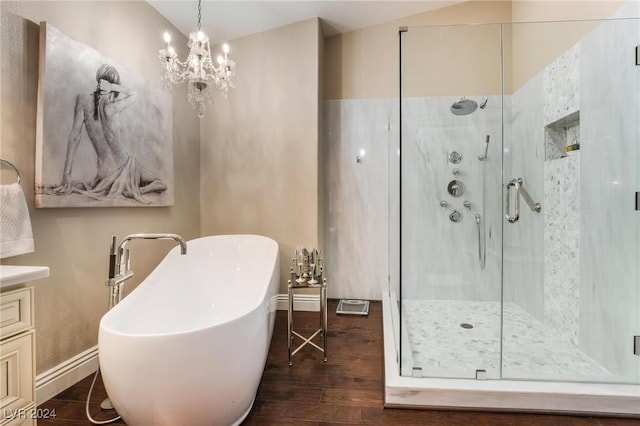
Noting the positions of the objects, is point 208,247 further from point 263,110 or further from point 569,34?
point 569,34

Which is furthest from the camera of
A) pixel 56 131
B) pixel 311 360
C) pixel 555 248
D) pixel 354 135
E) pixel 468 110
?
pixel 354 135

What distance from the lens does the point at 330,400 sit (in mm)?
1757

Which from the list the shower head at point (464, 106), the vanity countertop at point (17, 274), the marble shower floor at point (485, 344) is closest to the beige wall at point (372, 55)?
the shower head at point (464, 106)

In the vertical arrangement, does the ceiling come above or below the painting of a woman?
above

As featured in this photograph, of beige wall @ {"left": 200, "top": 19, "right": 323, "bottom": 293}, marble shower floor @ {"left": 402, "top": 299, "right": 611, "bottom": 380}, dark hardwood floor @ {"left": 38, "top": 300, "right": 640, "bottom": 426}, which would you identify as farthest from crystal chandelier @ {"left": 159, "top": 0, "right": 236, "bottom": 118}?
marble shower floor @ {"left": 402, "top": 299, "right": 611, "bottom": 380}

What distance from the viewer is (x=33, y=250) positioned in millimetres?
1593

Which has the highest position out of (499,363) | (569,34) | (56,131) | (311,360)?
(569,34)

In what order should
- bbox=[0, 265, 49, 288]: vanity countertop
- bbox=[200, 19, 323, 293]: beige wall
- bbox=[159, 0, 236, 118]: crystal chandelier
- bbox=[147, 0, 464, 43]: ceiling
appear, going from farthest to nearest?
bbox=[200, 19, 323, 293]: beige wall < bbox=[147, 0, 464, 43]: ceiling < bbox=[159, 0, 236, 118]: crystal chandelier < bbox=[0, 265, 49, 288]: vanity countertop

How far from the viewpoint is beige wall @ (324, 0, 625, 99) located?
7.38ft

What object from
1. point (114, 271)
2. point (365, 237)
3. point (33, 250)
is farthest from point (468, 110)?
point (33, 250)

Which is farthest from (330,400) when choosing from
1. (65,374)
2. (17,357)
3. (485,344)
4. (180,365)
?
(65,374)

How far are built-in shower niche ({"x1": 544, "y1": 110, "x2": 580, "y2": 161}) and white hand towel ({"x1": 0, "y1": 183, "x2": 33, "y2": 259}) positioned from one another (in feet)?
10.4

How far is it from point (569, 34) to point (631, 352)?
80.0 inches

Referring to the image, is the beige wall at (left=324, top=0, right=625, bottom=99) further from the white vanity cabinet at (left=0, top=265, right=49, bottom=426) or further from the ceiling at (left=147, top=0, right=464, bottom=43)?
the white vanity cabinet at (left=0, top=265, right=49, bottom=426)
